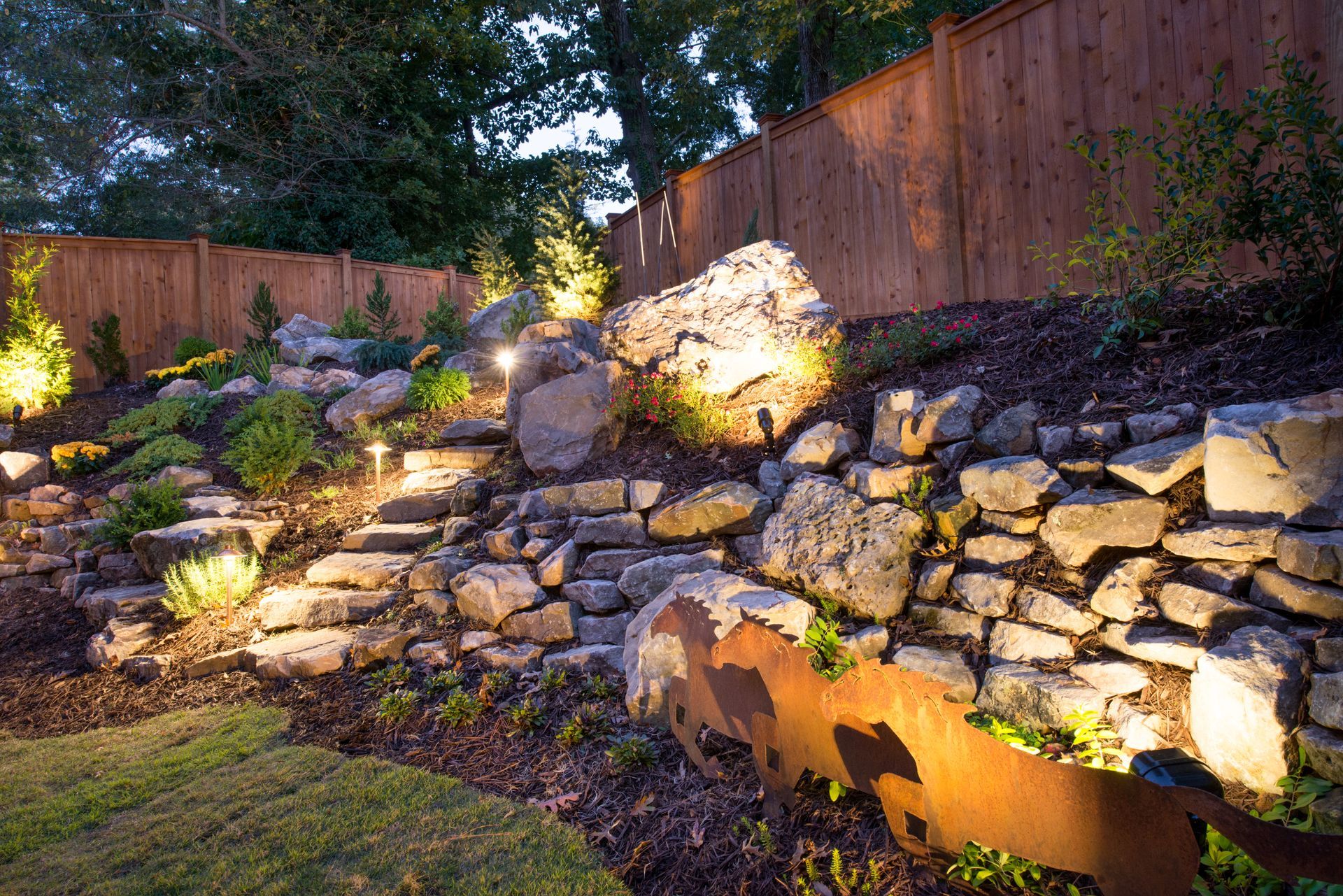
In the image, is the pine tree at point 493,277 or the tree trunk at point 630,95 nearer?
the pine tree at point 493,277

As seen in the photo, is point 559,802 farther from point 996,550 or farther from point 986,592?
point 996,550

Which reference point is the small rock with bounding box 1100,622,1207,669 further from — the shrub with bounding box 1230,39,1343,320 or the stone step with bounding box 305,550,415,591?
the stone step with bounding box 305,550,415,591

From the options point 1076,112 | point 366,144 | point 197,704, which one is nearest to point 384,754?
point 197,704

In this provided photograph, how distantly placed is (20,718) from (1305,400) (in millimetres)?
6328

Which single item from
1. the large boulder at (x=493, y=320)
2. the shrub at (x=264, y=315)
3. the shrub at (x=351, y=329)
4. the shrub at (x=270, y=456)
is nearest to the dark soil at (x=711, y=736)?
the shrub at (x=270, y=456)

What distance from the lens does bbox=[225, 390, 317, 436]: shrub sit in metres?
7.60

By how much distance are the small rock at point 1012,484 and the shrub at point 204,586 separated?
4714mm

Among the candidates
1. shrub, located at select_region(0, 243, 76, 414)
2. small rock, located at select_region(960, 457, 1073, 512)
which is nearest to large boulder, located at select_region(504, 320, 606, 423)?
small rock, located at select_region(960, 457, 1073, 512)

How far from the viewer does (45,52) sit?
14.7 m

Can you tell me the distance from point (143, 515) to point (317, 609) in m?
2.16

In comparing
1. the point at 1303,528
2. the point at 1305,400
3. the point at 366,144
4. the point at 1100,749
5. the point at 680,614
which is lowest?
the point at 1100,749

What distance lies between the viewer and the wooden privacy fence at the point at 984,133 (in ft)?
15.2

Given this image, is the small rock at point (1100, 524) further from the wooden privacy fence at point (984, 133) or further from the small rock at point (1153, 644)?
the wooden privacy fence at point (984, 133)

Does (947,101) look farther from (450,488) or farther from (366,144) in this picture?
(366,144)
